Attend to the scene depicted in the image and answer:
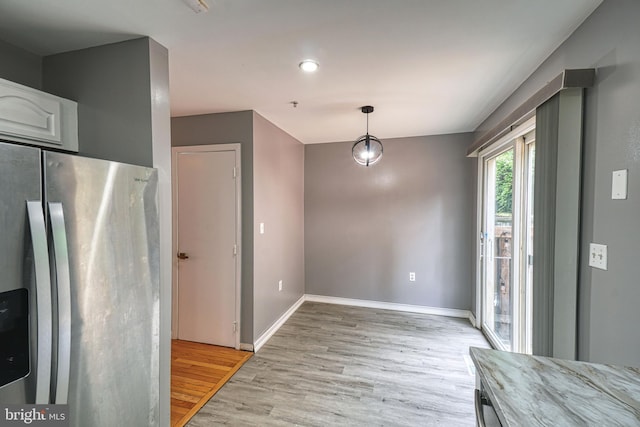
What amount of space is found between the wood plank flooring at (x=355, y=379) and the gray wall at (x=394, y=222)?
0.62m

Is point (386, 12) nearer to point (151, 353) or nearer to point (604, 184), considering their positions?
point (604, 184)

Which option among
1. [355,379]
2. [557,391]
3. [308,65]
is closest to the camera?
[557,391]

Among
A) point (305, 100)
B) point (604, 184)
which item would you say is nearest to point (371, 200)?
point (305, 100)

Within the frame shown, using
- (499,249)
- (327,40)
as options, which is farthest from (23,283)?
(499,249)

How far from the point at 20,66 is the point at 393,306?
14.3 feet

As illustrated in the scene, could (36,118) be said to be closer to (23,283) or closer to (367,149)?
(23,283)

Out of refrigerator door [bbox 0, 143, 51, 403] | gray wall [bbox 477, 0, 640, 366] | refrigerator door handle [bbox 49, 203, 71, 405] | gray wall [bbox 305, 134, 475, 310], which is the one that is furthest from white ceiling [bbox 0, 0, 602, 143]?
gray wall [bbox 305, 134, 475, 310]

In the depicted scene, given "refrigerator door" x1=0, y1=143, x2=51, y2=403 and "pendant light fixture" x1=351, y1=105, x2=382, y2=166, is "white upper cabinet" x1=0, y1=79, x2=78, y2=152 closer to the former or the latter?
"refrigerator door" x1=0, y1=143, x2=51, y2=403

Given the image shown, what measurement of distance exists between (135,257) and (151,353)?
54cm

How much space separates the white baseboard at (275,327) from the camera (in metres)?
2.92

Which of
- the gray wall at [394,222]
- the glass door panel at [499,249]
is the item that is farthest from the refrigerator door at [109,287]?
the gray wall at [394,222]

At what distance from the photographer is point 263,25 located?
148cm

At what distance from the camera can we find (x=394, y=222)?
13.0 ft

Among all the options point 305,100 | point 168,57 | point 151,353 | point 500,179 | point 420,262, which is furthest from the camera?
point 420,262
